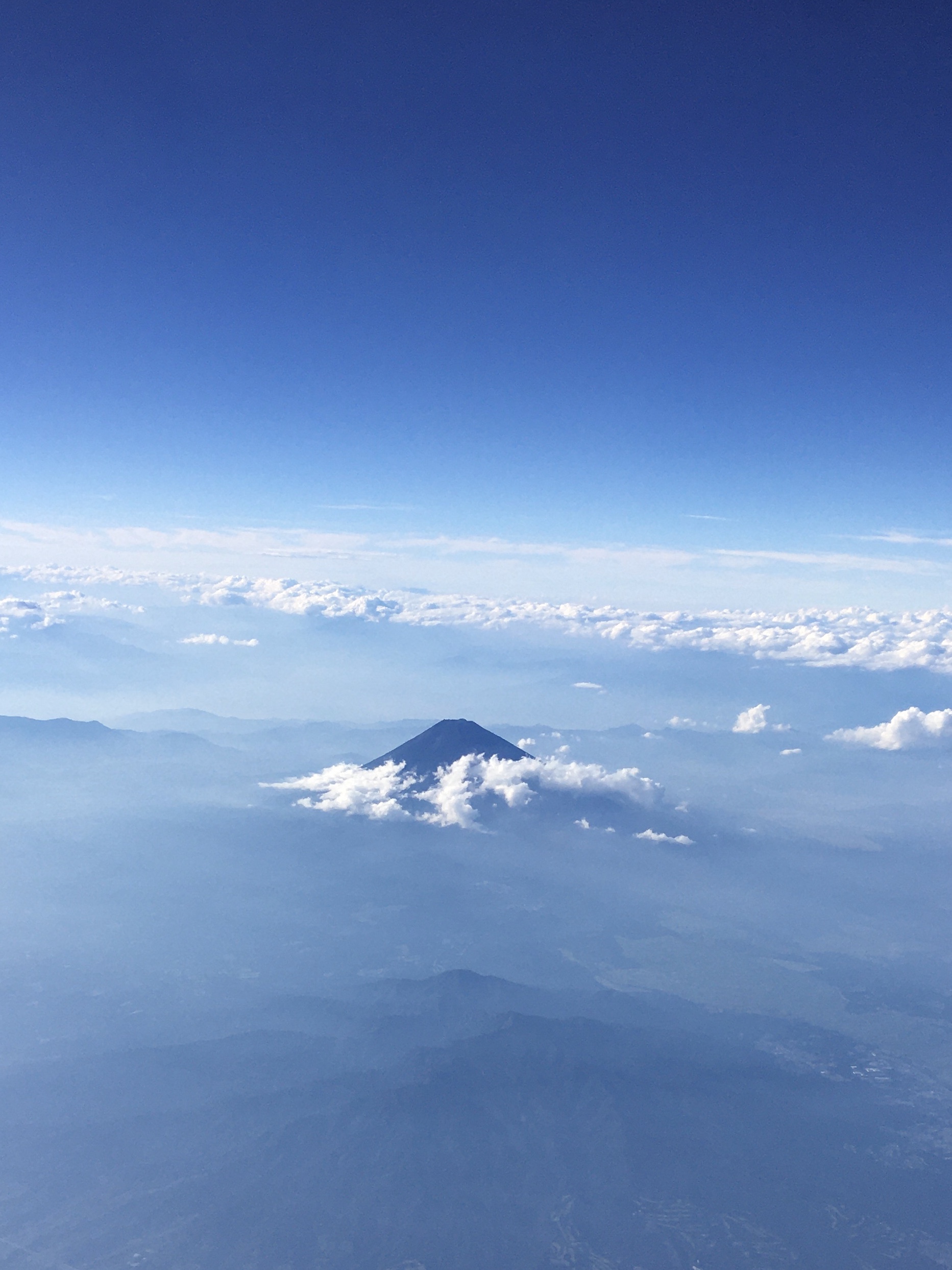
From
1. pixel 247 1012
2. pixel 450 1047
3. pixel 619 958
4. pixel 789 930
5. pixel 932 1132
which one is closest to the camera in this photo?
pixel 932 1132

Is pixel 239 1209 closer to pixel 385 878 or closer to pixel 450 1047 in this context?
pixel 450 1047

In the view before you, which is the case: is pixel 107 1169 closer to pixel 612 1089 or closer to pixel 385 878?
pixel 612 1089

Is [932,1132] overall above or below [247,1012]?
below

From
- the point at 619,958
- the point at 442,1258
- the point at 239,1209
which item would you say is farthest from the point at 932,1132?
the point at 239,1209

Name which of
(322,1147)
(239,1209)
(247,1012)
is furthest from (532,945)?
(239,1209)

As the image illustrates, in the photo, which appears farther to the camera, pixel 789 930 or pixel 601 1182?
pixel 789 930

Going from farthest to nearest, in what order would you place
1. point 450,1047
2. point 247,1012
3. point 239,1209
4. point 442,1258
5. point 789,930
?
1. point 789,930
2. point 247,1012
3. point 450,1047
4. point 239,1209
5. point 442,1258

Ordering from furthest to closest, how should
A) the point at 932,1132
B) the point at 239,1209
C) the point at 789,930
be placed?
1. the point at 789,930
2. the point at 932,1132
3. the point at 239,1209

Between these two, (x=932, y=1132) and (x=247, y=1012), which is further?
(x=247, y=1012)

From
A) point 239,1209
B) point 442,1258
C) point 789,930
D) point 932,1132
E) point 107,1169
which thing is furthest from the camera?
point 789,930

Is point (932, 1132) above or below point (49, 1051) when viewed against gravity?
below
